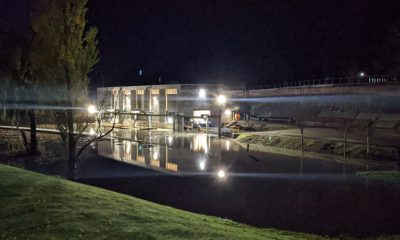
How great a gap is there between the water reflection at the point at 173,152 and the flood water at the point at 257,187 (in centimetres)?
6

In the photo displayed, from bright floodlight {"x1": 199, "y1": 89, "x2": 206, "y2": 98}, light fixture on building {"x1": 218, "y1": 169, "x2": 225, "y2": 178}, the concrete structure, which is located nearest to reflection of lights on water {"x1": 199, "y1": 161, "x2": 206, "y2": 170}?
light fixture on building {"x1": 218, "y1": 169, "x2": 225, "y2": 178}

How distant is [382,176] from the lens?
1698 centimetres

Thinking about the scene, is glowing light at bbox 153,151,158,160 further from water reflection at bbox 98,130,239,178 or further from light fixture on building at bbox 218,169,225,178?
light fixture on building at bbox 218,169,225,178

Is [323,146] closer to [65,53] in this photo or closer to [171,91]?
[65,53]

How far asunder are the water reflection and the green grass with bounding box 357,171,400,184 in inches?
257

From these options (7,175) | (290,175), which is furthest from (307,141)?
(7,175)

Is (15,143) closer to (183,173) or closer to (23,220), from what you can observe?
(183,173)

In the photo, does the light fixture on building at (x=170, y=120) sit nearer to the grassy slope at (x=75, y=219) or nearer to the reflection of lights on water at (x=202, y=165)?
the reflection of lights on water at (x=202, y=165)

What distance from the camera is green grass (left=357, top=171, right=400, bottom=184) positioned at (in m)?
16.3

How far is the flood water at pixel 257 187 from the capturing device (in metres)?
11.4

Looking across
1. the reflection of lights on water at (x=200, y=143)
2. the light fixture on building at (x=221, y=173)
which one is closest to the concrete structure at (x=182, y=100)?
the reflection of lights on water at (x=200, y=143)

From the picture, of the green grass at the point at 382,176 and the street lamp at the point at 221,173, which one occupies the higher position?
the green grass at the point at 382,176

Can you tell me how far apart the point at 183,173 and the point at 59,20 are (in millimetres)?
8917

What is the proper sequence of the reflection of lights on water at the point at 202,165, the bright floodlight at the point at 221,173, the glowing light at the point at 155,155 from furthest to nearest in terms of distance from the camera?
the glowing light at the point at 155,155 < the reflection of lights on water at the point at 202,165 < the bright floodlight at the point at 221,173
